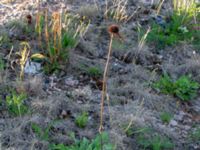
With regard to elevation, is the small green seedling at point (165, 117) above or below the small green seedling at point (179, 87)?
below

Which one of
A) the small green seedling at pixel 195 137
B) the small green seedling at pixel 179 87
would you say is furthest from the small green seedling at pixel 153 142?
the small green seedling at pixel 179 87

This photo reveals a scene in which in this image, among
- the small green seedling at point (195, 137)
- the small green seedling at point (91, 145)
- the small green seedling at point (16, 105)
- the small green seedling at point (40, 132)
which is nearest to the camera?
the small green seedling at point (91, 145)

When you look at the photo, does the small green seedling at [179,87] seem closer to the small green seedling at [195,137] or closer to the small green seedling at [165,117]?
the small green seedling at [165,117]

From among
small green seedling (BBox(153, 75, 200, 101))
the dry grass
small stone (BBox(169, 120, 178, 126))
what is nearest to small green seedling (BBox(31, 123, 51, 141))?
small stone (BBox(169, 120, 178, 126))

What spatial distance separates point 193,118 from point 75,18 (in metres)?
1.72

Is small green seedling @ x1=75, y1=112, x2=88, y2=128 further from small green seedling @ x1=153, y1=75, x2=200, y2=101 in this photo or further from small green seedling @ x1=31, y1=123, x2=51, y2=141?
small green seedling @ x1=153, y1=75, x2=200, y2=101

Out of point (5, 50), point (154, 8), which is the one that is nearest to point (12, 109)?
point (5, 50)

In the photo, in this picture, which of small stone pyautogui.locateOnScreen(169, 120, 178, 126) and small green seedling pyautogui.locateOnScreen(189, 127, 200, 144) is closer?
small green seedling pyautogui.locateOnScreen(189, 127, 200, 144)

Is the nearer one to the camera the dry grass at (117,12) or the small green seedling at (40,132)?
the small green seedling at (40,132)

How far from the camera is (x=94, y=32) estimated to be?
4.78 m

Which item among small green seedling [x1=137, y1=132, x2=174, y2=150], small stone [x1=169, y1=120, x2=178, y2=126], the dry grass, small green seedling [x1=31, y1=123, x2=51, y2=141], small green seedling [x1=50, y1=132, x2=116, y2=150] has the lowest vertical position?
small stone [x1=169, y1=120, x2=178, y2=126]

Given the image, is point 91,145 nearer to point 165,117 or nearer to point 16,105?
point 16,105

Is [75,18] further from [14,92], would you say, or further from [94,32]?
[14,92]

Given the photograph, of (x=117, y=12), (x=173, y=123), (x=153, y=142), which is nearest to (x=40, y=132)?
(x=153, y=142)
